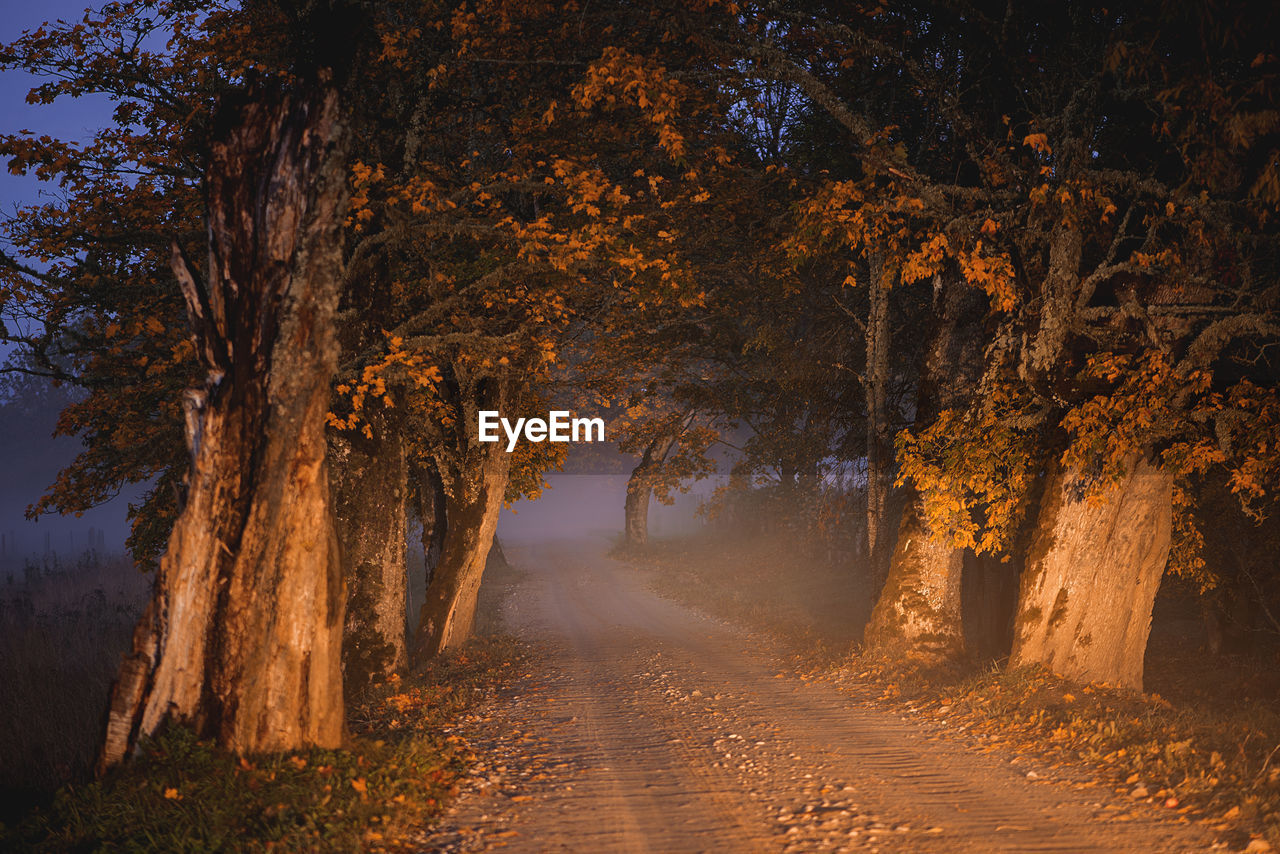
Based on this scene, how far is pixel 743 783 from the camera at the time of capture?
743cm

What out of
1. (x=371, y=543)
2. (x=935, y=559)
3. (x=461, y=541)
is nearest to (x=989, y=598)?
(x=935, y=559)

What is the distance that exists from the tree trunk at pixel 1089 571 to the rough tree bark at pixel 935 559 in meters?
1.88

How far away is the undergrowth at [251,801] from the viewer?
5.98 metres

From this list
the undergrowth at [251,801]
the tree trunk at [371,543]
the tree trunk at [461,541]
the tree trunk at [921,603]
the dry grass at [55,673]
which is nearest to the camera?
the undergrowth at [251,801]

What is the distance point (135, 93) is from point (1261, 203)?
49.8 ft

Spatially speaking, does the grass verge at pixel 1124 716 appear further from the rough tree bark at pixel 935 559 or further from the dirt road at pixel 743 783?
the rough tree bark at pixel 935 559

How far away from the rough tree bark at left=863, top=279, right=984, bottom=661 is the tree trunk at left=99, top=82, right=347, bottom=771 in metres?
8.91

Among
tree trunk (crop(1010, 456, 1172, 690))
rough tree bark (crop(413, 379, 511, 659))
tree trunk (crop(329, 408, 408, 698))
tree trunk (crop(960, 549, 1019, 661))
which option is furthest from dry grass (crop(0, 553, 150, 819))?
tree trunk (crop(960, 549, 1019, 661))

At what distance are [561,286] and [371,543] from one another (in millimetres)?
5210

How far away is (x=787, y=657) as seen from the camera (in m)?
14.5

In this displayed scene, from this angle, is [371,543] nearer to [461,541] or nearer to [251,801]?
[461,541]

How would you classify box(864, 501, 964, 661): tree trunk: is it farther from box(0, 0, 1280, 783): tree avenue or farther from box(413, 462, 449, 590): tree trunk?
box(413, 462, 449, 590): tree trunk

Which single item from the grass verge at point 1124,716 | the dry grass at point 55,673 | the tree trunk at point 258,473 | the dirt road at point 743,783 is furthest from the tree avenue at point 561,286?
the dry grass at point 55,673

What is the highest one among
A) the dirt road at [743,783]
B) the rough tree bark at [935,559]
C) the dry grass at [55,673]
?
the rough tree bark at [935,559]
